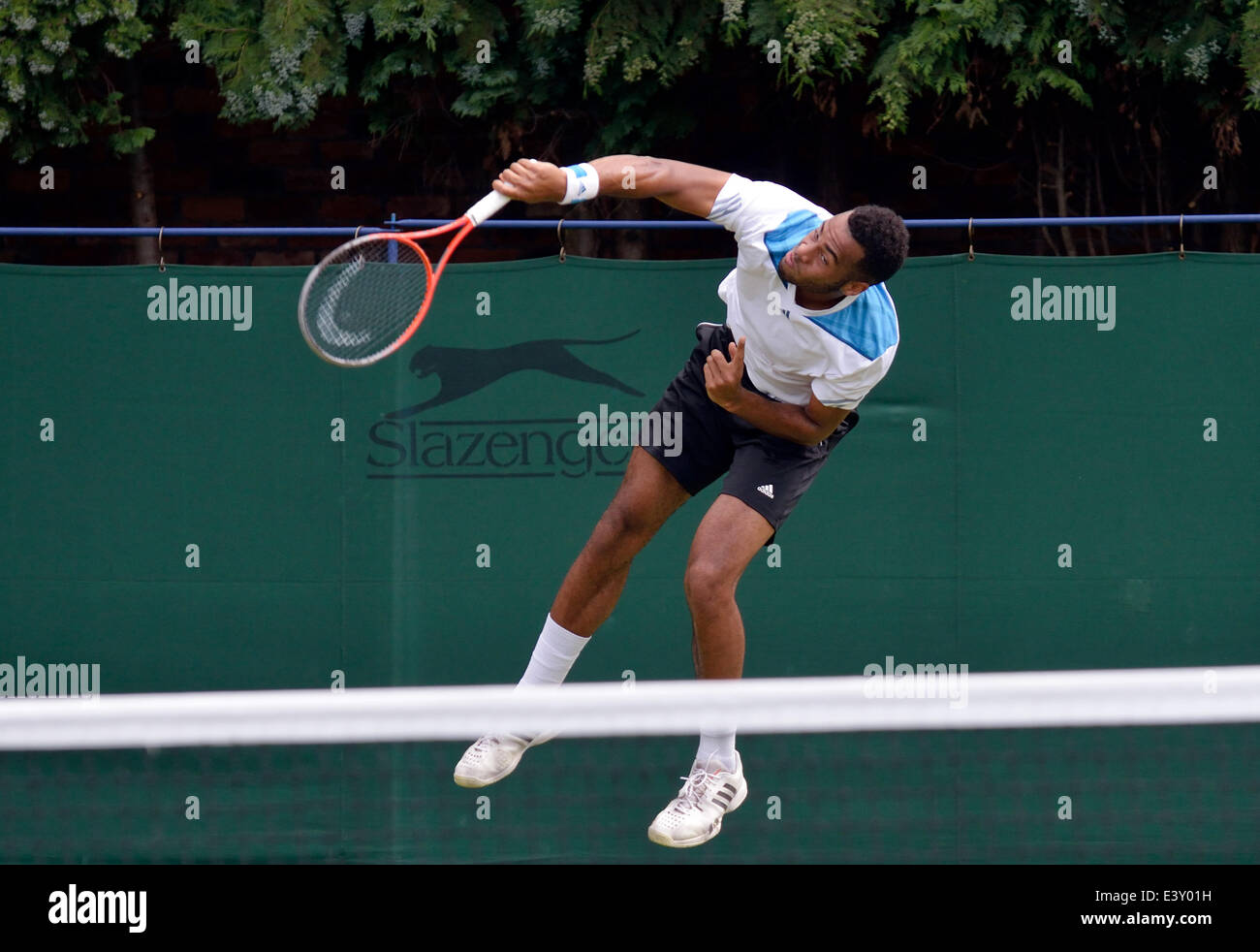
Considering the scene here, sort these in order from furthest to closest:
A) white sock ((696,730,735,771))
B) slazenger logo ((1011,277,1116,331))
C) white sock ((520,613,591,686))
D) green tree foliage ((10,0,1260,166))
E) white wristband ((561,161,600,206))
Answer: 1. green tree foliage ((10,0,1260,166))
2. slazenger logo ((1011,277,1116,331))
3. white sock ((520,613,591,686))
4. white sock ((696,730,735,771))
5. white wristband ((561,161,600,206))

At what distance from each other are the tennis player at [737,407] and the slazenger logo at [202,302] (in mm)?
1785

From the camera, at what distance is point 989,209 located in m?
7.93

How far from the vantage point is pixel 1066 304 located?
5.66 meters

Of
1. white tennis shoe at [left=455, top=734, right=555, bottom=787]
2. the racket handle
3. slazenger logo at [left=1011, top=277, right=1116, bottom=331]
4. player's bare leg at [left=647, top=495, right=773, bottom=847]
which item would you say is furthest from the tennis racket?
slazenger logo at [left=1011, top=277, right=1116, bottom=331]

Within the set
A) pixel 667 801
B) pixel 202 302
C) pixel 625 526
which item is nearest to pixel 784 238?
pixel 625 526

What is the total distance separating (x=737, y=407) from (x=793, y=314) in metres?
0.31

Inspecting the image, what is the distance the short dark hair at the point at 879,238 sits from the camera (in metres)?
4.10

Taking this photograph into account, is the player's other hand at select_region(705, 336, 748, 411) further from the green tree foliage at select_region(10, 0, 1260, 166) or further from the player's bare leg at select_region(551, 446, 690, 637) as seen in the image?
the green tree foliage at select_region(10, 0, 1260, 166)

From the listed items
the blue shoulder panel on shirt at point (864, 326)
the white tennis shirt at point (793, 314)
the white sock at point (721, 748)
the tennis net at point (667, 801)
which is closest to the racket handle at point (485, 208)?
the white tennis shirt at point (793, 314)

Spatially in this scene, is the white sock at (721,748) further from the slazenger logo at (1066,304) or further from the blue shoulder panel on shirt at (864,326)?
the slazenger logo at (1066,304)

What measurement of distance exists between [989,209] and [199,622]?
4.53 metres

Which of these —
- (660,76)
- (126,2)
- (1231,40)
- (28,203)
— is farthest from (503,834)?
(28,203)

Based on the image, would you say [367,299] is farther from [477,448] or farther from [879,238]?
[879,238]

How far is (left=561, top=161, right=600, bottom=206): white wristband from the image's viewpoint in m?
3.97
